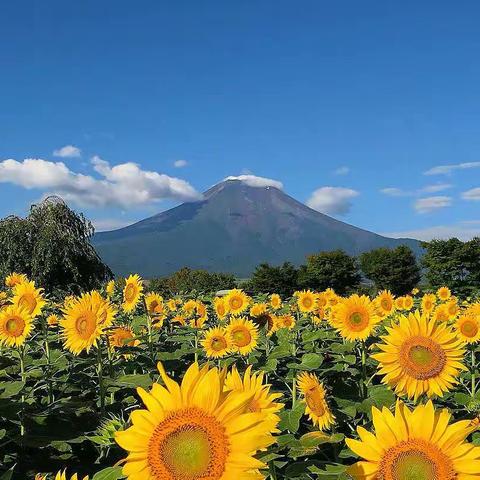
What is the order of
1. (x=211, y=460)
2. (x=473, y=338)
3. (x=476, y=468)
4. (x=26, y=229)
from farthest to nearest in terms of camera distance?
(x=26, y=229) → (x=473, y=338) → (x=476, y=468) → (x=211, y=460)

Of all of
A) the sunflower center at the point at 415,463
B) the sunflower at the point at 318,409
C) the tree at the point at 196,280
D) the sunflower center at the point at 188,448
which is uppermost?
the tree at the point at 196,280

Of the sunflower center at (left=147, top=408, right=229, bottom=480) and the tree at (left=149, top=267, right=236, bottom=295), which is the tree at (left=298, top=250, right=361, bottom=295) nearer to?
the tree at (left=149, top=267, right=236, bottom=295)

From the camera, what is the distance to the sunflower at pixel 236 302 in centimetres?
860

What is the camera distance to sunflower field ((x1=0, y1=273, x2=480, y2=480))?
1.58m

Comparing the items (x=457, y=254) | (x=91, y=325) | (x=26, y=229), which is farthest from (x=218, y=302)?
(x=457, y=254)

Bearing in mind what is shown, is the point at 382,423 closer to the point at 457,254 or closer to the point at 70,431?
the point at 70,431

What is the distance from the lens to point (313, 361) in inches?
176

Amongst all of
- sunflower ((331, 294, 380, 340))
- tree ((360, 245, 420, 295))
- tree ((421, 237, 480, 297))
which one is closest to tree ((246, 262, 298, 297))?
tree ((360, 245, 420, 295))

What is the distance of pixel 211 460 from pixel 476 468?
78 centimetres

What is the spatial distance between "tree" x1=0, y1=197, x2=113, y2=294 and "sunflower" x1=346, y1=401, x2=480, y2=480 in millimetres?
27540

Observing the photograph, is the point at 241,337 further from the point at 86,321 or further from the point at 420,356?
the point at 420,356

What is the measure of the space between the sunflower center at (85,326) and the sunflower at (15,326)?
66 centimetres

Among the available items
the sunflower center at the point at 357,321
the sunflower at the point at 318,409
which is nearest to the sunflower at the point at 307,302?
the sunflower center at the point at 357,321

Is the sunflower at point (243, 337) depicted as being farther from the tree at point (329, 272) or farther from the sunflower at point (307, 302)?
the tree at point (329, 272)
